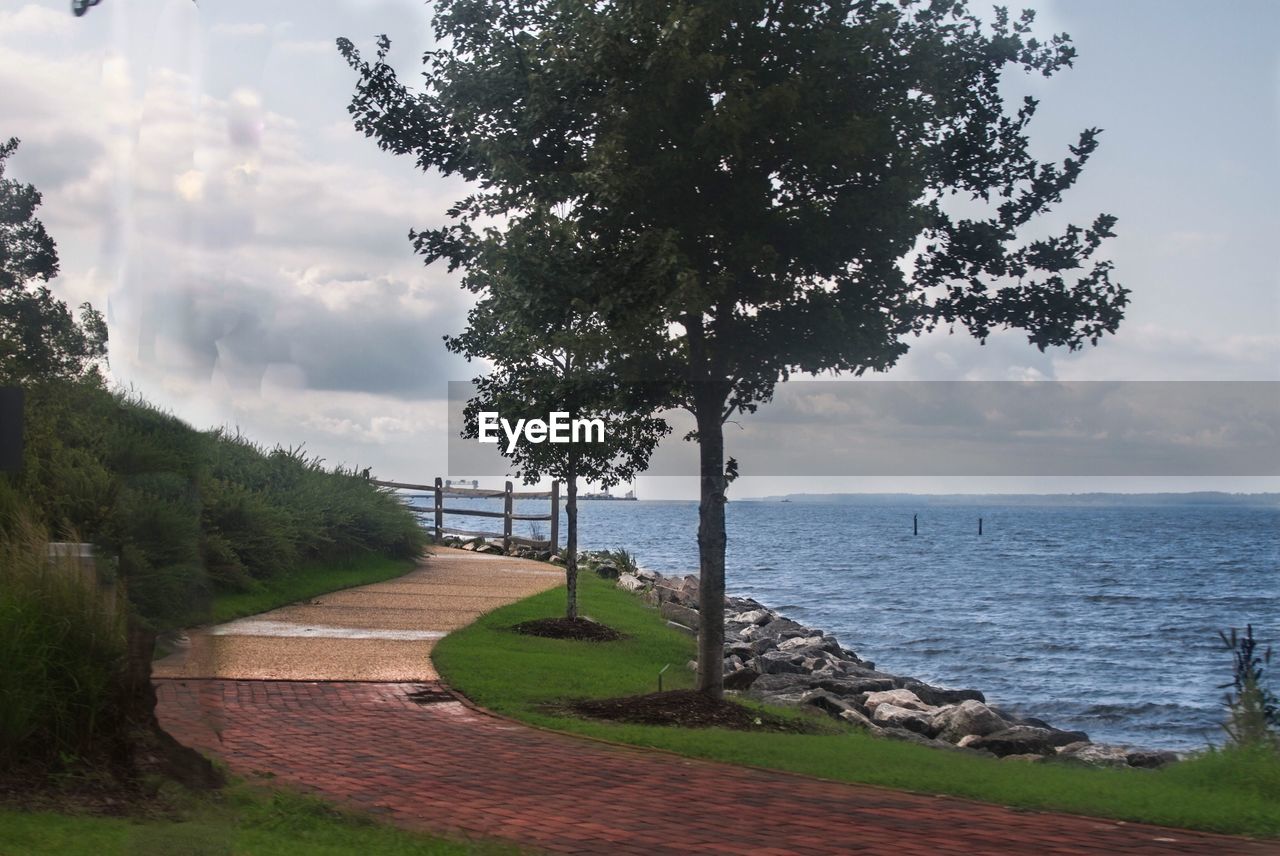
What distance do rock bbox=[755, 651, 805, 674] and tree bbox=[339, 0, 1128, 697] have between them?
25.3ft

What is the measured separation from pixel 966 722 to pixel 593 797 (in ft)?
29.6

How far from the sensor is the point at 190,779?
6.77 meters

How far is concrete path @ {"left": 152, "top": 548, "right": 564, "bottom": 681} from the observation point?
11.1 meters

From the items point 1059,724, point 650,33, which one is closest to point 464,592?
point 1059,724

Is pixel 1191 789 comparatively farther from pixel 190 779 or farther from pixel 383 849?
pixel 190 779

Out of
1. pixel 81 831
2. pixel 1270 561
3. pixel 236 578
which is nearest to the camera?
pixel 81 831

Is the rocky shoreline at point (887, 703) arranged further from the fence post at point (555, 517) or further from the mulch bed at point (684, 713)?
the fence post at point (555, 517)

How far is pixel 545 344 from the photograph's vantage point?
38.6 ft

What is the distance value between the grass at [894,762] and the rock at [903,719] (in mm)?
2758

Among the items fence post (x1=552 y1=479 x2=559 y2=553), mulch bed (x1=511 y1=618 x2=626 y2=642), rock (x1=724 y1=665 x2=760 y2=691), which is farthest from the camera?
fence post (x1=552 y1=479 x2=559 y2=553)

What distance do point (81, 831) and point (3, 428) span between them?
1.90 meters

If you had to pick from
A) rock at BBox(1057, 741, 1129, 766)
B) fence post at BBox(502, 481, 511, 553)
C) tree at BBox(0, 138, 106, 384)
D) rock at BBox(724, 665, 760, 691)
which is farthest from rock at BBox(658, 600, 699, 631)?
tree at BBox(0, 138, 106, 384)

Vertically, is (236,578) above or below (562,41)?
below

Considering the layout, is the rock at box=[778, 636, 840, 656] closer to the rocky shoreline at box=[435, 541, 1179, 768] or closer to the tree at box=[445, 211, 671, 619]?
the rocky shoreline at box=[435, 541, 1179, 768]
